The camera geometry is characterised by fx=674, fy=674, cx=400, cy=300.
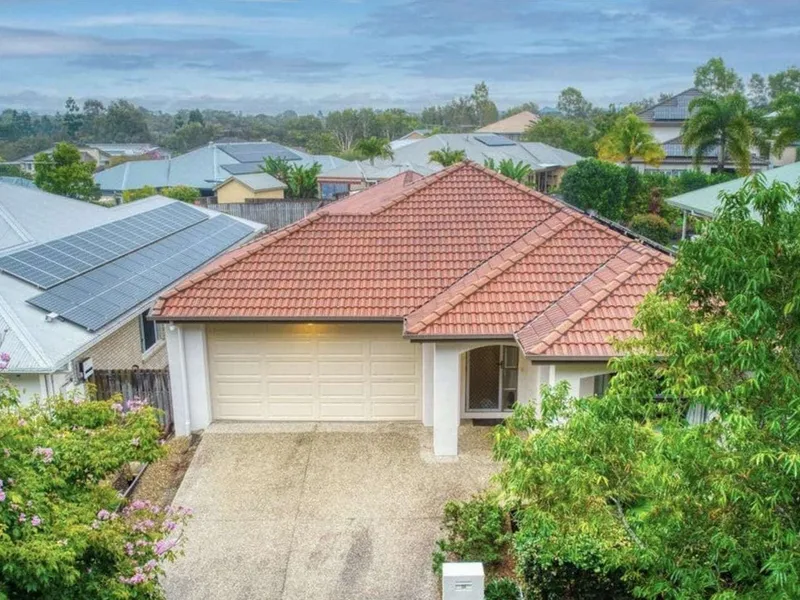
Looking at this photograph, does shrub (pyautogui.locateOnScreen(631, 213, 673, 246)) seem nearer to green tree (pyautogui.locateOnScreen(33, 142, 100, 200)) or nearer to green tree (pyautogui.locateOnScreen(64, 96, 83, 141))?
green tree (pyautogui.locateOnScreen(33, 142, 100, 200))

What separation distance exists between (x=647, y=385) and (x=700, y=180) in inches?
1610

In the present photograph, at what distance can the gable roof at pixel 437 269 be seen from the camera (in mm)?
12984

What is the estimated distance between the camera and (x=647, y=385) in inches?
252

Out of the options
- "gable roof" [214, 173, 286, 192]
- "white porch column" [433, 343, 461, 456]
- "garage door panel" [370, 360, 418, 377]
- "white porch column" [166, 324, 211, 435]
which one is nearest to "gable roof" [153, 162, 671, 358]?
"white porch column" [433, 343, 461, 456]

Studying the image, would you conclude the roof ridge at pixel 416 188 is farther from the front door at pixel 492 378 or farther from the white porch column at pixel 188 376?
the white porch column at pixel 188 376

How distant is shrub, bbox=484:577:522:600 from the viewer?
8.84 metres

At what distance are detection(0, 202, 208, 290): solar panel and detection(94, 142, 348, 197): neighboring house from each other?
2557 centimetres

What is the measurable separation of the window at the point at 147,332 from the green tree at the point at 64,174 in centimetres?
2839

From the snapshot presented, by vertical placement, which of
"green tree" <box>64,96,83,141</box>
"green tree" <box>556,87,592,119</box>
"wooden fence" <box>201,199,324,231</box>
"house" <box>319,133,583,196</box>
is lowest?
"wooden fence" <box>201,199,324,231</box>

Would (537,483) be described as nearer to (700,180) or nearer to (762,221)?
(762,221)

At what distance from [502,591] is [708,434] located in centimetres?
462

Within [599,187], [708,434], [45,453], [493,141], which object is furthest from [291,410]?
[493,141]

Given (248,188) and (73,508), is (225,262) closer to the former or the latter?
(73,508)

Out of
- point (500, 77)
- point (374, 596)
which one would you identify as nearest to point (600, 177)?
point (374, 596)
